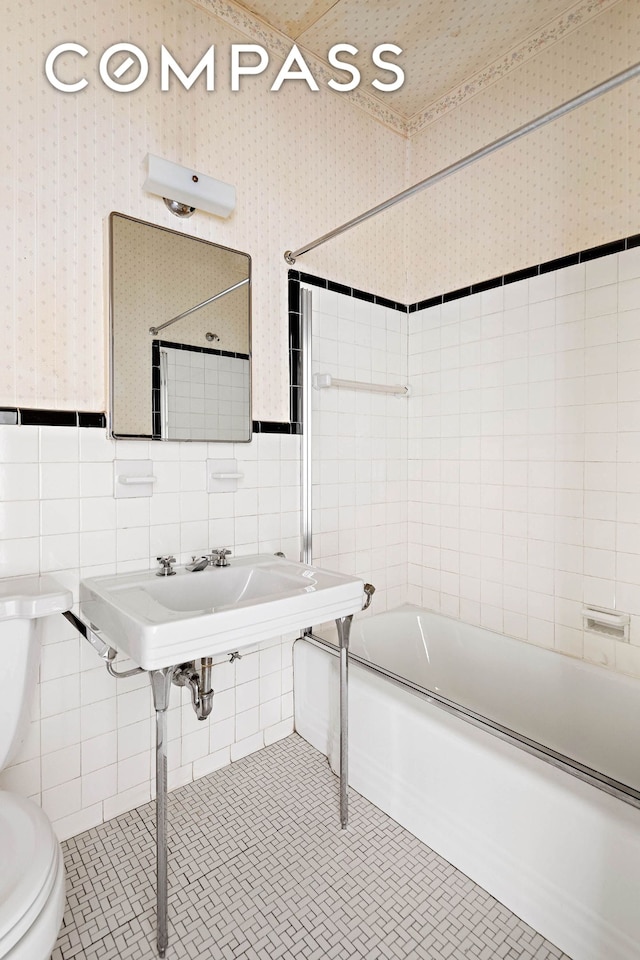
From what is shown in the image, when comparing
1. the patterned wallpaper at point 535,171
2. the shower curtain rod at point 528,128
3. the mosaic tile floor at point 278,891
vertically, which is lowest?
the mosaic tile floor at point 278,891

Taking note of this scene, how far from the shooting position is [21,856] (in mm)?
869

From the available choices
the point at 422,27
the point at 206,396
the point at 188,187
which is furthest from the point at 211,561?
the point at 422,27

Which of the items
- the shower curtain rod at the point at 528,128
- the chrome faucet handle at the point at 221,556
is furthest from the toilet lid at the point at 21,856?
the shower curtain rod at the point at 528,128

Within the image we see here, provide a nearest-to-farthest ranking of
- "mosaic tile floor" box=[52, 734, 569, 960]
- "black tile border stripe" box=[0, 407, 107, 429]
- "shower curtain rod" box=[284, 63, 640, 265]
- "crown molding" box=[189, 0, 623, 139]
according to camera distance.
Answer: "shower curtain rod" box=[284, 63, 640, 265] → "mosaic tile floor" box=[52, 734, 569, 960] → "black tile border stripe" box=[0, 407, 107, 429] → "crown molding" box=[189, 0, 623, 139]

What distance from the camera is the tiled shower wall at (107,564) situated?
1417mm

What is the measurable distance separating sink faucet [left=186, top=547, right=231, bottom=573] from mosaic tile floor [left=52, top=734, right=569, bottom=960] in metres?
0.77

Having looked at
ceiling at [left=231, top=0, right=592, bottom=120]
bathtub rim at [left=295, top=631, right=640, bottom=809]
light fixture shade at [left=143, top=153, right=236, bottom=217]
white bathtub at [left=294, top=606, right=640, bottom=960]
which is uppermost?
ceiling at [left=231, top=0, right=592, bottom=120]

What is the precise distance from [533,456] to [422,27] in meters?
1.68

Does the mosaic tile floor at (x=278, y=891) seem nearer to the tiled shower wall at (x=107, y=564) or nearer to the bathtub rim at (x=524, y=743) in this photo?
the tiled shower wall at (x=107, y=564)

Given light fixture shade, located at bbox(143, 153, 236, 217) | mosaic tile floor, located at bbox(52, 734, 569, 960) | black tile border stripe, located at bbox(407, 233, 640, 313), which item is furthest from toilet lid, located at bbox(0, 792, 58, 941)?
black tile border stripe, located at bbox(407, 233, 640, 313)

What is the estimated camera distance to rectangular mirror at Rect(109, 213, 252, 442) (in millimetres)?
1565

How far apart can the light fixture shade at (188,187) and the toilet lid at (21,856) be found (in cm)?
166

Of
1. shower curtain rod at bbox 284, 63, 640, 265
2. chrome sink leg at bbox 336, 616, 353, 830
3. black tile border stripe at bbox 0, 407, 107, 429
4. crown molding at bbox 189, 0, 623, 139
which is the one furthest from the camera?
crown molding at bbox 189, 0, 623, 139

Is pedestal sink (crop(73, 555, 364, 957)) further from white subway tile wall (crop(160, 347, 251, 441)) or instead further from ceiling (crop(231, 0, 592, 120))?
ceiling (crop(231, 0, 592, 120))
